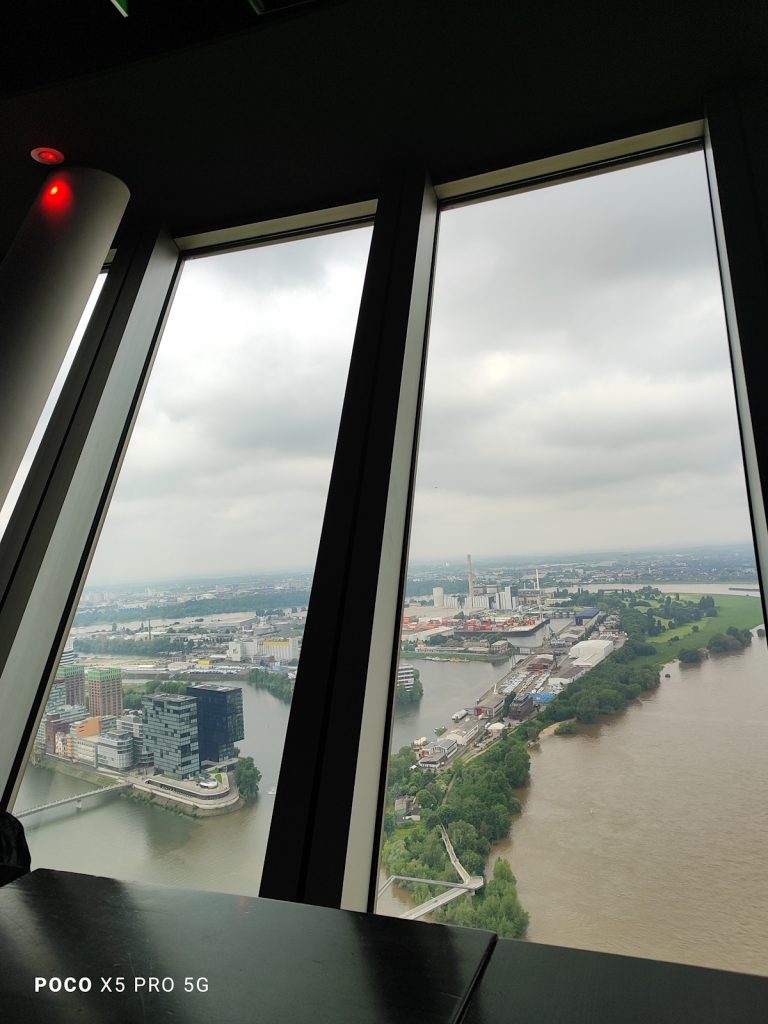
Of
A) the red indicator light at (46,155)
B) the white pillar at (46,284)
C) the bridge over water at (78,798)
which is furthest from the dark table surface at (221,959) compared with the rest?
the red indicator light at (46,155)

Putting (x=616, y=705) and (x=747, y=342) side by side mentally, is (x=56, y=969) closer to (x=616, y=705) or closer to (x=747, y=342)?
(x=616, y=705)

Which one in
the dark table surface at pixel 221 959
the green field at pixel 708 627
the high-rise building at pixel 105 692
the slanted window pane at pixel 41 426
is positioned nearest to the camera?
the dark table surface at pixel 221 959

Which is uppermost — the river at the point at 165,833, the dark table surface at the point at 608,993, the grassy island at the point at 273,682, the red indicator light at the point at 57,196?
the red indicator light at the point at 57,196

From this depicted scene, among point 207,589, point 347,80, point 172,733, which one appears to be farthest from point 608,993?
point 347,80

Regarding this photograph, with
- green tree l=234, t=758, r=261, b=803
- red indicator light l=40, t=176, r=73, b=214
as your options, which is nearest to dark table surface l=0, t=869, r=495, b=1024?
green tree l=234, t=758, r=261, b=803

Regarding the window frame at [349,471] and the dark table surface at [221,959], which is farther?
the window frame at [349,471]

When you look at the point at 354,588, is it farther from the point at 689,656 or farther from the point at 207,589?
the point at 689,656

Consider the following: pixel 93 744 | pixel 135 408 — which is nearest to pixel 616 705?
pixel 93 744

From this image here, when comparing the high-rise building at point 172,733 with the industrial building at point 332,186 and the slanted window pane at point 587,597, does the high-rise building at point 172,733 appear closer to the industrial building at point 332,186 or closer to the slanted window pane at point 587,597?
the industrial building at point 332,186
